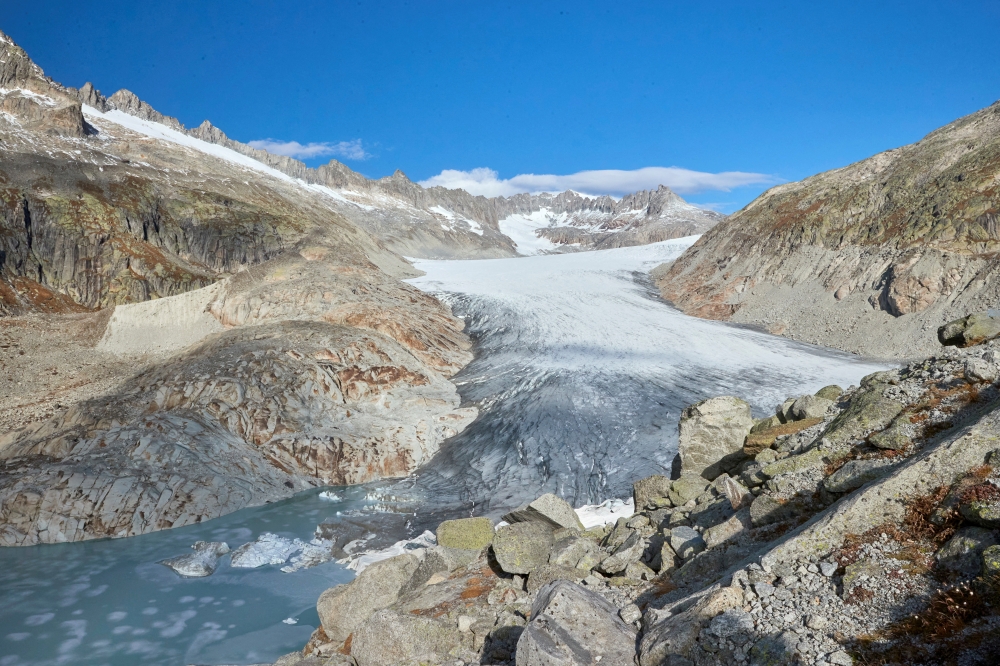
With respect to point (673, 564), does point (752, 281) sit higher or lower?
higher

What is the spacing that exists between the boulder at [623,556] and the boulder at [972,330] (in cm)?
526

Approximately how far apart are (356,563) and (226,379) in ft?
32.6

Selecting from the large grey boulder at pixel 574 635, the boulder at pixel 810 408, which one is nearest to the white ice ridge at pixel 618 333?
the boulder at pixel 810 408

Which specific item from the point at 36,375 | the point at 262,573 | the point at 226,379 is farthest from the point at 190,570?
the point at 36,375

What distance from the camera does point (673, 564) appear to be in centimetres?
659

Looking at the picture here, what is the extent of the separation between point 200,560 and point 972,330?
15.3 meters

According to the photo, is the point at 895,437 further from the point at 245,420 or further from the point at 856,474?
the point at 245,420

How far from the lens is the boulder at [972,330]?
8.19 meters

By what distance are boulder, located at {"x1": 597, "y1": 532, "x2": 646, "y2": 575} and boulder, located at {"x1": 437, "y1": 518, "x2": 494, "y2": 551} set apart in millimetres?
2798

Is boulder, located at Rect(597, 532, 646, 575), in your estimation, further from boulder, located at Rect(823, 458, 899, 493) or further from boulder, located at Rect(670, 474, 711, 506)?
boulder, located at Rect(823, 458, 899, 493)

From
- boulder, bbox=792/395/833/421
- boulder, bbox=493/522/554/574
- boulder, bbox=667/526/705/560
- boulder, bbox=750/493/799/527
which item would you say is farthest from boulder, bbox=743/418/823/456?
boulder, bbox=493/522/554/574

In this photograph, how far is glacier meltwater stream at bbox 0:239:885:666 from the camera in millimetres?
11227

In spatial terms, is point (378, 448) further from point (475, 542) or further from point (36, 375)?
point (36, 375)

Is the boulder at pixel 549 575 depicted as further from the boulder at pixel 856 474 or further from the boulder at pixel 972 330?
the boulder at pixel 972 330
